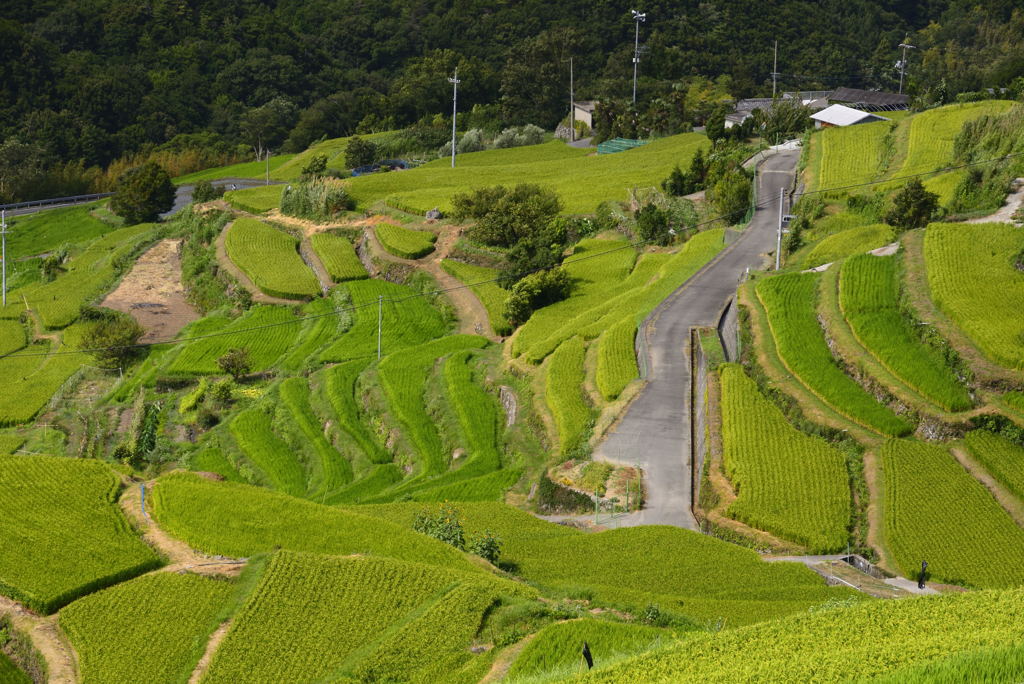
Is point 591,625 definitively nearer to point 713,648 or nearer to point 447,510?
point 713,648

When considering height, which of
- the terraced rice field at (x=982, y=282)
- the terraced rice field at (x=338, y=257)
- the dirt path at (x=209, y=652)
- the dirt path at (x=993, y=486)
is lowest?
the terraced rice field at (x=338, y=257)

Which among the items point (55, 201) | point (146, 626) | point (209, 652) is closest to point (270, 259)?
point (146, 626)

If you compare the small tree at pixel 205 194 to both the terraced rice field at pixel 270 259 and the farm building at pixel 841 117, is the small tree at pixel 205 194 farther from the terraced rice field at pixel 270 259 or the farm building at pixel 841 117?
the farm building at pixel 841 117

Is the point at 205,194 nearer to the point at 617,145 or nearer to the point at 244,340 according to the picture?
the point at 617,145

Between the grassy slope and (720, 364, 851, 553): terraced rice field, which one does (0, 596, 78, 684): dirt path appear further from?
(720, 364, 851, 553): terraced rice field

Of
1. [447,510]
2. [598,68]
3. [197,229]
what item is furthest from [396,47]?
[447,510]

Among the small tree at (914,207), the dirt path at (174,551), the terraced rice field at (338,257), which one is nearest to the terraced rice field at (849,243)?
the small tree at (914,207)
